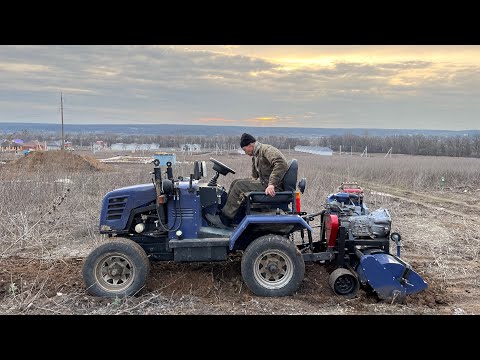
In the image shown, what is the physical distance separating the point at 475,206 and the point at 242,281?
11.6 metres

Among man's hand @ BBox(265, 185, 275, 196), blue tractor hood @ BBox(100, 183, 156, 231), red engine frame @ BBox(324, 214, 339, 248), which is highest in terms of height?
man's hand @ BBox(265, 185, 275, 196)

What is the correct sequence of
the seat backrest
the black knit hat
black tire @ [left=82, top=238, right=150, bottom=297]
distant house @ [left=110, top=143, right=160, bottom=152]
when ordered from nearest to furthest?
1. black tire @ [left=82, top=238, right=150, bottom=297]
2. the seat backrest
3. the black knit hat
4. distant house @ [left=110, top=143, right=160, bottom=152]

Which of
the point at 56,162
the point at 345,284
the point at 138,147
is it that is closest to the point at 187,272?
the point at 345,284

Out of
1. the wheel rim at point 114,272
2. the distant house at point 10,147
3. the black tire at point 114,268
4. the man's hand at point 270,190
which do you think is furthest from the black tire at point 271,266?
the distant house at point 10,147

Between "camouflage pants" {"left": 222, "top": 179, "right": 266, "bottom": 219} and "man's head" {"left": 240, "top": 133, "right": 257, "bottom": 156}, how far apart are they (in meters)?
0.44

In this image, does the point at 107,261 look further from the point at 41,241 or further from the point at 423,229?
the point at 423,229

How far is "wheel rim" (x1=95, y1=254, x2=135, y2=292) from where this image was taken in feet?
17.7

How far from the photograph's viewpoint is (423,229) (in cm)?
1007

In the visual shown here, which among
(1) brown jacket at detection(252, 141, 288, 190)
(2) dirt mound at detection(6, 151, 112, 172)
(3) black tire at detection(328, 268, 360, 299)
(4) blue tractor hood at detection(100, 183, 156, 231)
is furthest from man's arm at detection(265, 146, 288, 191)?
(2) dirt mound at detection(6, 151, 112, 172)

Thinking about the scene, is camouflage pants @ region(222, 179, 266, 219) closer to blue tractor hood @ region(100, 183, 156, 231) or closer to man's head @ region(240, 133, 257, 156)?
man's head @ region(240, 133, 257, 156)

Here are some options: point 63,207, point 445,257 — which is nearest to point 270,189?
point 445,257

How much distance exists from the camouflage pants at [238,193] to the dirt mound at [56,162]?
61.8ft

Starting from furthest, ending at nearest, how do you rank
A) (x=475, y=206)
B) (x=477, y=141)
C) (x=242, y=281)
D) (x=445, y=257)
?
(x=477, y=141) → (x=475, y=206) → (x=445, y=257) → (x=242, y=281)

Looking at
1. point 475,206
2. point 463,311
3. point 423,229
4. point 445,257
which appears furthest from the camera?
point 475,206
